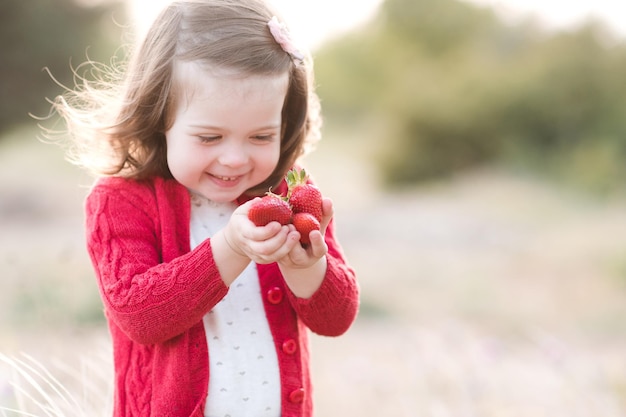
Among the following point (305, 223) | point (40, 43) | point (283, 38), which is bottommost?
point (305, 223)

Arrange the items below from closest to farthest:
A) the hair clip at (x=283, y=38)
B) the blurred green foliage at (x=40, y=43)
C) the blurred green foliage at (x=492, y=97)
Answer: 1. the hair clip at (x=283, y=38)
2. the blurred green foliage at (x=40, y=43)
3. the blurred green foliage at (x=492, y=97)

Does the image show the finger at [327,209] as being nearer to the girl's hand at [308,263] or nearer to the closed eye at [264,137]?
the girl's hand at [308,263]

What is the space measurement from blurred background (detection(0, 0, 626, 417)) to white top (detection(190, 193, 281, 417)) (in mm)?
464

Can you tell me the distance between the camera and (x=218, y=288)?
152 cm

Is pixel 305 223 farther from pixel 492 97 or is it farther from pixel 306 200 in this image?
pixel 492 97

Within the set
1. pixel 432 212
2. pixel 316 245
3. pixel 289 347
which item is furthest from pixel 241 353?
pixel 432 212

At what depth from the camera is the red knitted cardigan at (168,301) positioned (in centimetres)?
151

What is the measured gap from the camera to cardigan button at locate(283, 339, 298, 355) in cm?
167

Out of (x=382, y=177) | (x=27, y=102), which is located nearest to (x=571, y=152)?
(x=382, y=177)

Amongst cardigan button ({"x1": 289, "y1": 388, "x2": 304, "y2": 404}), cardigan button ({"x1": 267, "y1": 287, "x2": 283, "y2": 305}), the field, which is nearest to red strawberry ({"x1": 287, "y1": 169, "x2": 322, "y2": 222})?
cardigan button ({"x1": 267, "y1": 287, "x2": 283, "y2": 305})

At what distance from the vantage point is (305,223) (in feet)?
4.73

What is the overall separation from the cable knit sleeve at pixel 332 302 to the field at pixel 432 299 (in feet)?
2.09

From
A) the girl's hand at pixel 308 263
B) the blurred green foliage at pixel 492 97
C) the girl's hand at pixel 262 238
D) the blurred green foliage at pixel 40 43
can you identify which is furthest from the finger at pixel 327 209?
the blurred green foliage at pixel 492 97

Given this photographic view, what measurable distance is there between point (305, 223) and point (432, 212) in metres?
8.89
